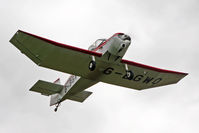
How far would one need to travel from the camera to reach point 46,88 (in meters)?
24.9

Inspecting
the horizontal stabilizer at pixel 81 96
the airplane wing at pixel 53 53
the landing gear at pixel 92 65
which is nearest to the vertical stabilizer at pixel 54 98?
the horizontal stabilizer at pixel 81 96

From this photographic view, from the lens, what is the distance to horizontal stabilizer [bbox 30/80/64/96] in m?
24.3

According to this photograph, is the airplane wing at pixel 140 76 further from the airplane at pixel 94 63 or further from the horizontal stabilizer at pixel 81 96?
the horizontal stabilizer at pixel 81 96

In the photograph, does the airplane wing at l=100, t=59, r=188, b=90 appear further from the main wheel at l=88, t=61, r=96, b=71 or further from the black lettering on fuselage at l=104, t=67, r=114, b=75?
the main wheel at l=88, t=61, r=96, b=71

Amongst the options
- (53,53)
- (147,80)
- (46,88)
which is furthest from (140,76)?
(46,88)

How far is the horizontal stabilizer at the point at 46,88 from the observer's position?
79.9 ft

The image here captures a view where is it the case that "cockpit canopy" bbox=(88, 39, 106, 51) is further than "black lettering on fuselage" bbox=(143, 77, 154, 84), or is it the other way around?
"black lettering on fuselage" bbox=(143, 77, 154, 84)

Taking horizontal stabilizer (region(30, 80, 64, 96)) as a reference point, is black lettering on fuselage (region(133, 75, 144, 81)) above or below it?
above

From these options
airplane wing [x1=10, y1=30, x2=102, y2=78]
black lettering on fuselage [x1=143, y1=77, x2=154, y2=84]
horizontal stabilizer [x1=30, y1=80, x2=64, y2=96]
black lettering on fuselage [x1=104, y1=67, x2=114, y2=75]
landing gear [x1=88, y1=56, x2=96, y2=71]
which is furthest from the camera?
horizontal stabilizer [x1=30, y1=80, x2=64, y2=96]

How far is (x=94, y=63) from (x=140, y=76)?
4.65m

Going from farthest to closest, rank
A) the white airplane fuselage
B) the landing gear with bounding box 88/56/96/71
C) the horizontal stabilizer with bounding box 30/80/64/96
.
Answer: the horizontal stabilizer with bounding box 30/80/64/96 < the landing gear with bounding box 88/56/96/71 < the white airplane fuselage

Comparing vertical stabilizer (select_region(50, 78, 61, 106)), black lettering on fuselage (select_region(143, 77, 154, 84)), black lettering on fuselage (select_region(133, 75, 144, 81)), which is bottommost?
vertical stabilizer (select_region(50, 78, 61, 106))

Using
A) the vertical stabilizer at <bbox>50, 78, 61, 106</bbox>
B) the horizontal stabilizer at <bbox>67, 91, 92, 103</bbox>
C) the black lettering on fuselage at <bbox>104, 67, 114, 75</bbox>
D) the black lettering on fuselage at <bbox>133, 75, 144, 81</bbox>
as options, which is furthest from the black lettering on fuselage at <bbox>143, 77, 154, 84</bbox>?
the vertical stabilizer at <bbox>50, 78, 61, 106</bbox>

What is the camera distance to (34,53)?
18.9 meters
